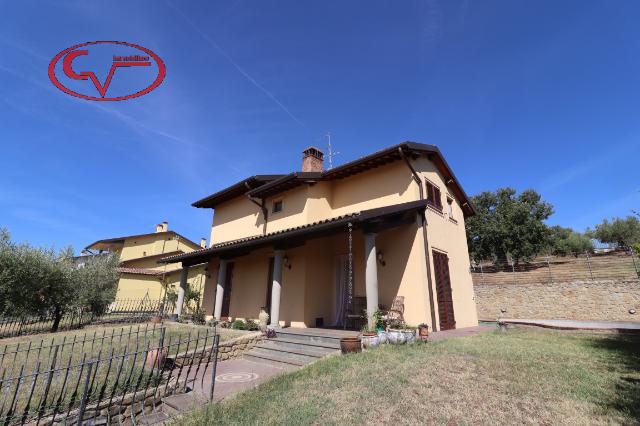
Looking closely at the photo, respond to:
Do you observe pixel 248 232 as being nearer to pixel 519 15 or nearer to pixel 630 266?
pixel 519 15

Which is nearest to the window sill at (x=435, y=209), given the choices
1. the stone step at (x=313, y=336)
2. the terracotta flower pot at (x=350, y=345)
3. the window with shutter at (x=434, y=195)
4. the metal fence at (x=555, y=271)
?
the window with shutter at (x=434, y=195)

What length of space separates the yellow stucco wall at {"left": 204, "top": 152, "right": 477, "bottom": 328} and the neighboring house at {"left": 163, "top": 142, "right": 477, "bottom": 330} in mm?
37

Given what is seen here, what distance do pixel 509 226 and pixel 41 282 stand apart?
3627 centimetres

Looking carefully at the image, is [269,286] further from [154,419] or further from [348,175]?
[154,419]

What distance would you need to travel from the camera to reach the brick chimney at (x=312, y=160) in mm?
13914

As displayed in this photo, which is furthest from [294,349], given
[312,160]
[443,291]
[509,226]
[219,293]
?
[509,226]

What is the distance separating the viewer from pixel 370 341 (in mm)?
6859

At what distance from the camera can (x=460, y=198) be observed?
1541 cm

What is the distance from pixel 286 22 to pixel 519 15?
23.2 ft

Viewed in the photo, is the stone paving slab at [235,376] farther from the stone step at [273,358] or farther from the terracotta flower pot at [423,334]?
the terracotta flower pot at [423,334]

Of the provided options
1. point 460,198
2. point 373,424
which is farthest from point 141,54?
point 460,198

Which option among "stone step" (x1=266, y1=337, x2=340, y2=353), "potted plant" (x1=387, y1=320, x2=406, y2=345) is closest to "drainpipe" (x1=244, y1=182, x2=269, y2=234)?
"stone step" (x1=266, y1=337, x2=340, y2=353)

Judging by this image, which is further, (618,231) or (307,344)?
(618,231)

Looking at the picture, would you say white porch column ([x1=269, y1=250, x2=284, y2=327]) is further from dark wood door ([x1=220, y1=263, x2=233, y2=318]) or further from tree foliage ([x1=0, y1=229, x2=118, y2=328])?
tree foliage ([x1=0, y1=229, x2=118, y2=328])
